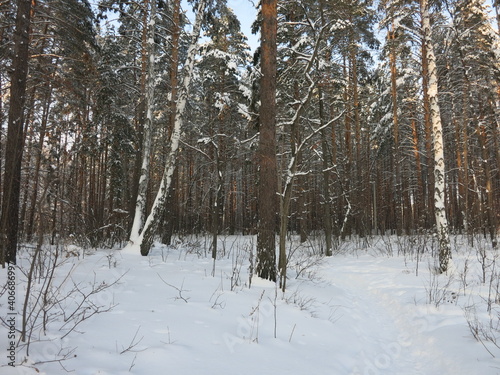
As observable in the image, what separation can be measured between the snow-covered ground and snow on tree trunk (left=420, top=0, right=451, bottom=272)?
1238 millimetres

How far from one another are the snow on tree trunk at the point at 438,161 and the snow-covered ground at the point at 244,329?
1.24 m

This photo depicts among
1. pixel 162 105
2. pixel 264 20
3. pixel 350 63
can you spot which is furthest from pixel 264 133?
Answer: pixel 350 63

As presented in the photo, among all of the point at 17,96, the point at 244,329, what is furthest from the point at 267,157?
the point at 17,96

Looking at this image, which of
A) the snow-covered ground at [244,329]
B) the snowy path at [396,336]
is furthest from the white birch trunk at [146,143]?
the snowy path at [396,336]

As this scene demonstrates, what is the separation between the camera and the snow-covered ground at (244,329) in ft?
7.87

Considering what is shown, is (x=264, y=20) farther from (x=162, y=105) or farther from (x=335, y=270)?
(x=162, y=105)

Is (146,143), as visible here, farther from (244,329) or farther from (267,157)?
(244,329)

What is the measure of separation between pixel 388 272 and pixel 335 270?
154cm

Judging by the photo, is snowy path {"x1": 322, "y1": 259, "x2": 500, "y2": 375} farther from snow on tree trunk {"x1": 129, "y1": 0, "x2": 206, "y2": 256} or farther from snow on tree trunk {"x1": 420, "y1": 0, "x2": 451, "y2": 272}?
snow on tree trunk {"x1": 129, "y1": 0, "x2": 206, "y2": 256}

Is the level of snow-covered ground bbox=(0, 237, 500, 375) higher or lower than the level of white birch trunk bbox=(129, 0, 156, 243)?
lower

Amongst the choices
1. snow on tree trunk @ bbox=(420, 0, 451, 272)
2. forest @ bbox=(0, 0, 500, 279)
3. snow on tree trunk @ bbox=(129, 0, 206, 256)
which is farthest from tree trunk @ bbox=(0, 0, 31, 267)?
snow on tree trunk @ bbox=(420, 0, 451, 272)

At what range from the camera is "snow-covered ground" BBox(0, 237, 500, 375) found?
7.87ft

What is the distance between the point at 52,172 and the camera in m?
2.11

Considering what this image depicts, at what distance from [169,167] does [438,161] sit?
24.3ft
